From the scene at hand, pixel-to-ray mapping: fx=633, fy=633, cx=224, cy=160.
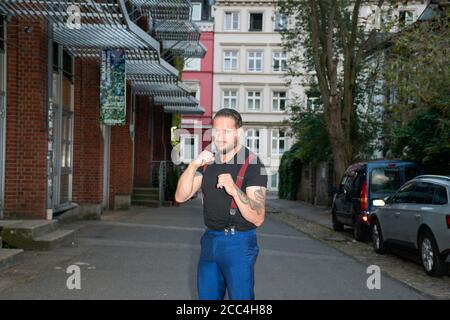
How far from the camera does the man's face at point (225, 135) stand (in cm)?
454

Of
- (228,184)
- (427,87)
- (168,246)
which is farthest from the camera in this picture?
(427,87)

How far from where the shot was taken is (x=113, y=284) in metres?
7.89

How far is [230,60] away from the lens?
53.1 metres

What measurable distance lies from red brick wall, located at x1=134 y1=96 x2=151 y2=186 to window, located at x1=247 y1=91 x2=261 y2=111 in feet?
88.0

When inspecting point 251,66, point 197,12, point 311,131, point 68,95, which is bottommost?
point 311,131

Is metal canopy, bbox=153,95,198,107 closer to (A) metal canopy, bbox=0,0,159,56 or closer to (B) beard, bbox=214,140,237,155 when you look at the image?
(A) metal canopy, bbox=0,0,159,56

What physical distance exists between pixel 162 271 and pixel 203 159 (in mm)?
4798

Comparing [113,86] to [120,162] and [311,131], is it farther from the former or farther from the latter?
[311,131]

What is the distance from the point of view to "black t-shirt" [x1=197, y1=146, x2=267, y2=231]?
4496mm

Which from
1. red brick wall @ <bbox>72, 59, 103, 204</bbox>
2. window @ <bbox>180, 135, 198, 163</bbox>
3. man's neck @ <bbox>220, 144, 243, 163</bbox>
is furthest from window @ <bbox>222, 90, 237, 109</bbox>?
man's neck @ <bbox>220, 144, 243, 163</bbox>

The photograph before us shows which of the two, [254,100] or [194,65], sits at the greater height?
[194,65]

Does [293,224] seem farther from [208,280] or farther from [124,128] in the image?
[208,280]

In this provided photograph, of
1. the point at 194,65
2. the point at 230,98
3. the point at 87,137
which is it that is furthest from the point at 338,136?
the point at 194,65

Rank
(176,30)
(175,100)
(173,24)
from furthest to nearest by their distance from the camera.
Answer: (175,100), (176,30), (173,24)
